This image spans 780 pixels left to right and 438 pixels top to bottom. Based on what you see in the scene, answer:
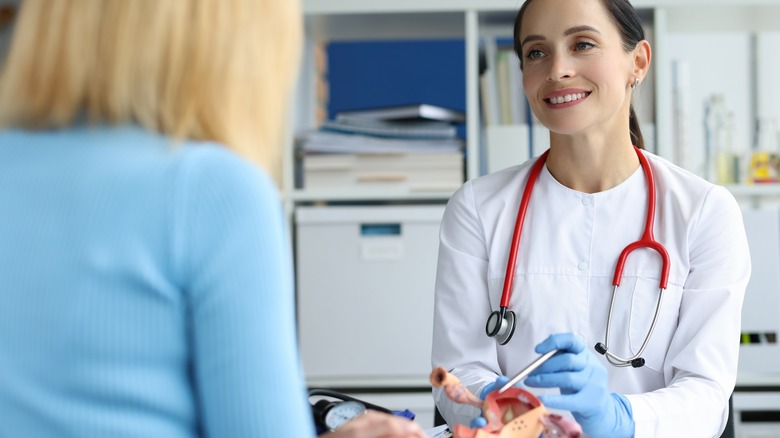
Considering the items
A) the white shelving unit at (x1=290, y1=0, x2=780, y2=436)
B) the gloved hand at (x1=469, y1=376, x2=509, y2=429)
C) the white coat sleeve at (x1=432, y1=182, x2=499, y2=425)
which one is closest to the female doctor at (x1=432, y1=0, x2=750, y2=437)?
the white coat sleeve at (x1=432, y1=182, x2=499, y2=425)

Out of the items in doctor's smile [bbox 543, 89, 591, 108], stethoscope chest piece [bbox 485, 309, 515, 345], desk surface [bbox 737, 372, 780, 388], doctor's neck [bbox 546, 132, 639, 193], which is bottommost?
desk surface [bbox 737, 372, 780, 388]

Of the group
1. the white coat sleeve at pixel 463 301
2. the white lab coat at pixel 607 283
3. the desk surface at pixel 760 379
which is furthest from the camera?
the desk surface at pixel 760 379

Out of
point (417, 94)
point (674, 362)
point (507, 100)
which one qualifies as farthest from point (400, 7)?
point (674, 362)

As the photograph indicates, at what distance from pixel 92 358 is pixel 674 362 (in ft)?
3.28

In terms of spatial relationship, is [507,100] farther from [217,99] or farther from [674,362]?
[217,99]

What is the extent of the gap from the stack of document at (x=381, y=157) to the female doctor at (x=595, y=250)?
2.01ft

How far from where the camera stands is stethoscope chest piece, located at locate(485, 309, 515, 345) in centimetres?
136

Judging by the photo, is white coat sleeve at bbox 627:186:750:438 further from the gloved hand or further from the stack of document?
the stack of document

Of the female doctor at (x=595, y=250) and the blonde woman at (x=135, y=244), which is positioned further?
the female doctor at (x=595, y=250)

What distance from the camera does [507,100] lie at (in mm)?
2254

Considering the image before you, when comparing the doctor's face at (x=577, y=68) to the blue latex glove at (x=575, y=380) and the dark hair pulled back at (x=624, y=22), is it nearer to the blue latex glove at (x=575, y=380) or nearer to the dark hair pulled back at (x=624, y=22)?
the dark hair pulled back at (x=624, y=22)

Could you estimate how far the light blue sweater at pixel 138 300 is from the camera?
60 cm

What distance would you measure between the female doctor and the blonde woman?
0.74 m

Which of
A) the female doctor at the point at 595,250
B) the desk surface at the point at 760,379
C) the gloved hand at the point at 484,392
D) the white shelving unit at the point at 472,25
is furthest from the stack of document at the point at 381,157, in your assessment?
the gloved hand at the point at 484,392
